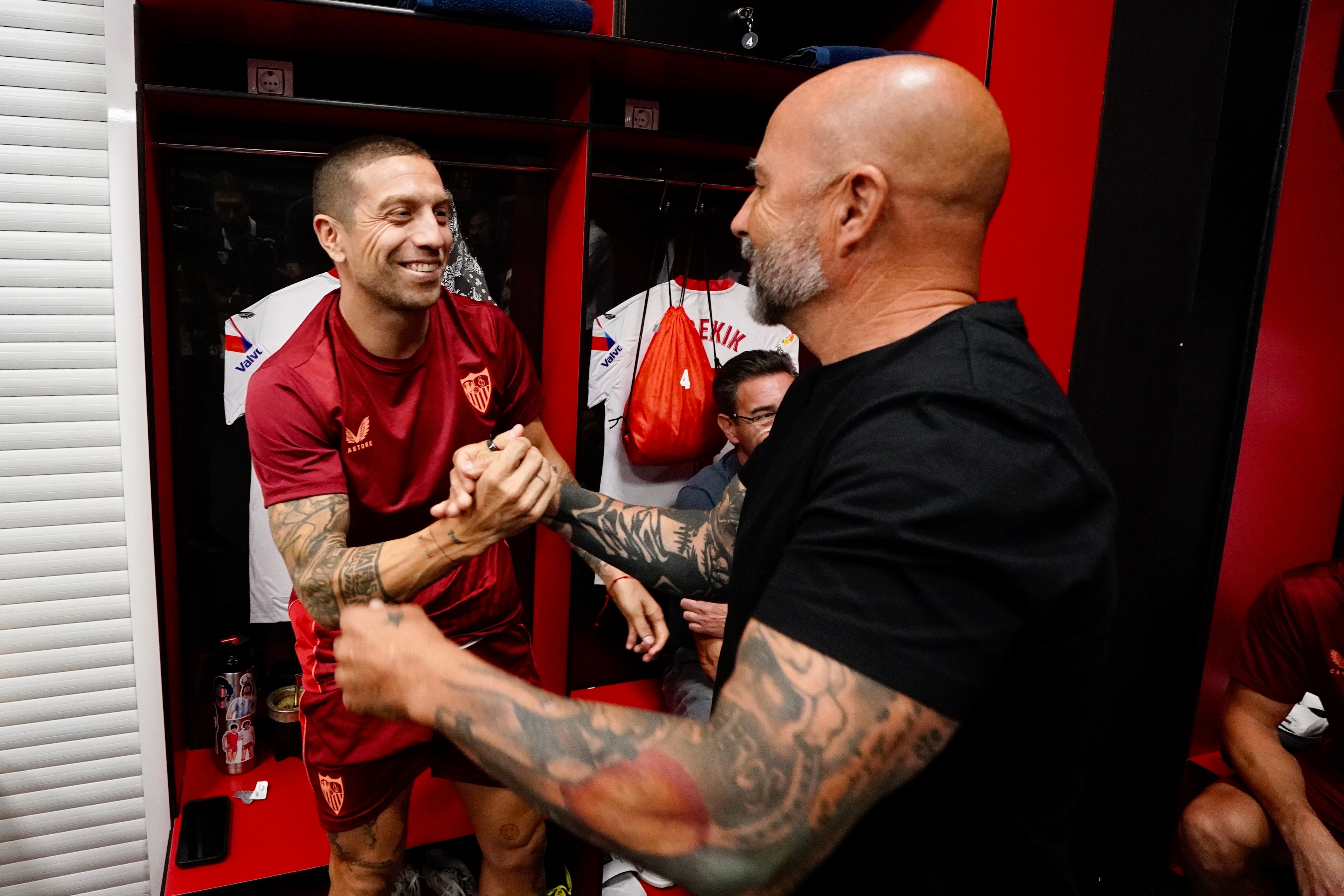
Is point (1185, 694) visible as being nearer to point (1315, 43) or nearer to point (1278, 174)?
point (1278, 174)

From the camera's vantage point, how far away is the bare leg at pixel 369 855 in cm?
187

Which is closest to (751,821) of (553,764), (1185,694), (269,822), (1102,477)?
(553,764)

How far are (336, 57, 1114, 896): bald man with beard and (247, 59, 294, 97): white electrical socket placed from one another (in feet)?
4.93

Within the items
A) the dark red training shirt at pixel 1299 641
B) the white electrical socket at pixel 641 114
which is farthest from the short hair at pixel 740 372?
the dark red training shirt at pixel 1299 641

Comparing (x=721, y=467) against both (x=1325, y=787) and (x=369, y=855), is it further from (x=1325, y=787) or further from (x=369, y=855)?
(x=1325, y=787)

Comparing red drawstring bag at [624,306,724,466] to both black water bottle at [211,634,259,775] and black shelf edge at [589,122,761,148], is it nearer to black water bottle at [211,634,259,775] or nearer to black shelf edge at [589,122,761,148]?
black shelf edge at [589,122,761,148]

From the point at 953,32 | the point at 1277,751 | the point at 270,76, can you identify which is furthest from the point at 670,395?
the point at 1277,751

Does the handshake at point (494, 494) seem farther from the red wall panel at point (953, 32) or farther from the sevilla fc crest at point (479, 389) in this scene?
the red wall panel at point (953, 32)

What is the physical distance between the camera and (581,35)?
5.98 feet

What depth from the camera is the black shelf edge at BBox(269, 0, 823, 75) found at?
1698mm

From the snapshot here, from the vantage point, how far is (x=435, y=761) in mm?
1920

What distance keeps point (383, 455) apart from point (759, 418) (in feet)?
3.54

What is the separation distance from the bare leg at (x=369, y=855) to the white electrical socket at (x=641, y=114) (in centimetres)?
190

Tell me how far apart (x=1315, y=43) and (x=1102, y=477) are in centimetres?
207
